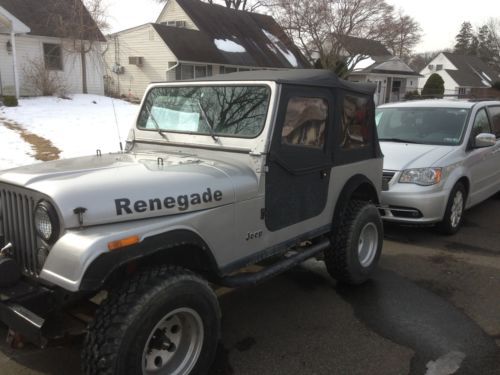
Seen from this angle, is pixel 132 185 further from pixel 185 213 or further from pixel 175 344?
pixel 175 344

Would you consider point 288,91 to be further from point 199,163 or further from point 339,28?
point 339,28

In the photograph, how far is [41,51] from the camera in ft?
66.4

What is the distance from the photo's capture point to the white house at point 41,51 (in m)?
18.8

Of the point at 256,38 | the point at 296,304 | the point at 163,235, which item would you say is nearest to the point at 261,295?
the point at 296,304

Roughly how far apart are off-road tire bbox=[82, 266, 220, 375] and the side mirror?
4910mm

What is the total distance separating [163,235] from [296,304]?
186 cm

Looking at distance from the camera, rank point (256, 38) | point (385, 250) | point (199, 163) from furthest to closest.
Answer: point (256, 38) → point (385, 250) → point (199, 163)

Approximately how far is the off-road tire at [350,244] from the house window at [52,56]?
64.5 feet

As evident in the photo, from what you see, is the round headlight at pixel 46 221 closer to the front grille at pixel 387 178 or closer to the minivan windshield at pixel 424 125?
the front grille at pixel 387 178

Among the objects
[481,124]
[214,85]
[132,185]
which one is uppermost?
[214,85]

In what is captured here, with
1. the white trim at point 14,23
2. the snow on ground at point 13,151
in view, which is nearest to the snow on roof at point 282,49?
the white trim at point 14,23

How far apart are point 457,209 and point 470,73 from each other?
58295mm

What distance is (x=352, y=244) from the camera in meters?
4.16

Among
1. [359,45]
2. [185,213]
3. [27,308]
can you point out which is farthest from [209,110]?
[359,45]
